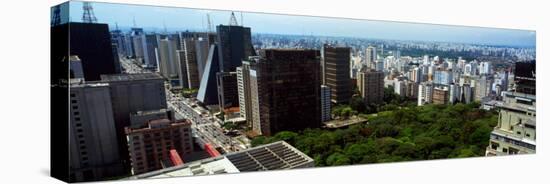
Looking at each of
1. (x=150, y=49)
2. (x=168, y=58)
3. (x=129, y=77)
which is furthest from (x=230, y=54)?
(x=129, y=77)

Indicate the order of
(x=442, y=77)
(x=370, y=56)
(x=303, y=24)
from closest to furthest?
1. (x=303, y=24)
2. (x=370, y=56)
3. (x=442, y=77)

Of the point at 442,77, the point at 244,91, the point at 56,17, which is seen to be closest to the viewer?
the point at 56,17

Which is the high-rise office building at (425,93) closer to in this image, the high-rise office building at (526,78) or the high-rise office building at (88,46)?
the high-rise office building at (526,78)

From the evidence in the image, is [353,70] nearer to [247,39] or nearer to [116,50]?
[247,39]

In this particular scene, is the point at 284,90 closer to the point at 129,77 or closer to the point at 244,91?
the point at 244,91

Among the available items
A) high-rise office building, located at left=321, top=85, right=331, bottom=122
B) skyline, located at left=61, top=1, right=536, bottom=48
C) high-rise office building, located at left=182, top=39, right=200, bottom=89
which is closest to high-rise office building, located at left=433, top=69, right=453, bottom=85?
skyline, located at left=61, top=1, right=536, bottom=48

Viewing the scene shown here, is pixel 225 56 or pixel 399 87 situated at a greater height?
pixel 225 56

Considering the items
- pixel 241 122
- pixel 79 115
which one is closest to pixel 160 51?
pixel 79 115
